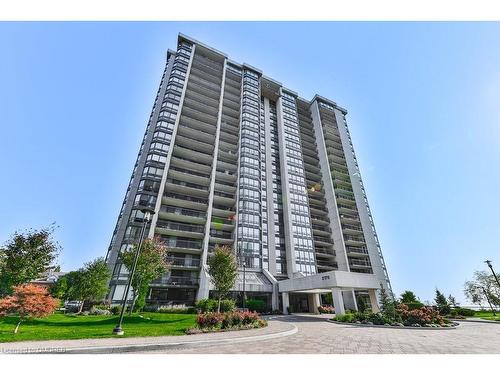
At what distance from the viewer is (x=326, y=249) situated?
57.5m

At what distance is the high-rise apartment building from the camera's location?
40656 millimetres

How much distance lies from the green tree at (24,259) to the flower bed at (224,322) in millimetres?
20530

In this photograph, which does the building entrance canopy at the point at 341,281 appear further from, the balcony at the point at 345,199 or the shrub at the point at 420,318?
the balcony at the point at 345,199

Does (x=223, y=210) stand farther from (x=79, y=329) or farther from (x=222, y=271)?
(x=79, y=329)

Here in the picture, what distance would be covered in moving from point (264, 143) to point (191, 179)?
24089 mm

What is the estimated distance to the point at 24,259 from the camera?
80.5 feet

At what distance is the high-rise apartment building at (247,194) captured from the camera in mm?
40656

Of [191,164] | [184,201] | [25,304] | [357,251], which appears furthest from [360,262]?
[25,304]

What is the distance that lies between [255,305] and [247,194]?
69.7 ft

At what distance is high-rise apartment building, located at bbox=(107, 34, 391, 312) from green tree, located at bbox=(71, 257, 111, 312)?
3613 millimetres

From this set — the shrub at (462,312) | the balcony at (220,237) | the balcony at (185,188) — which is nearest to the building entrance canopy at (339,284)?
the shrub at (462,312)

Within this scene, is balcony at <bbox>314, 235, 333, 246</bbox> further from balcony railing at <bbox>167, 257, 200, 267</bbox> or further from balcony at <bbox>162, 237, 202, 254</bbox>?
balcony railing at <bbox>167, 257, 200, 267</bbox>
